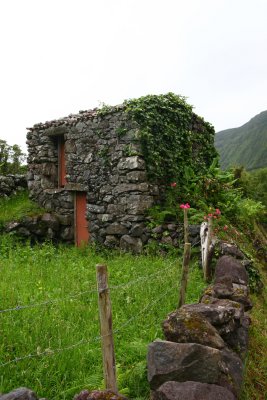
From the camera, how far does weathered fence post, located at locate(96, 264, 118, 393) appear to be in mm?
3438

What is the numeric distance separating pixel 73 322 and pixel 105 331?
1.89 metres

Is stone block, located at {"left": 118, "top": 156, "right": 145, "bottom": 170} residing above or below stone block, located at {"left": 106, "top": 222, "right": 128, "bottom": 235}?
above

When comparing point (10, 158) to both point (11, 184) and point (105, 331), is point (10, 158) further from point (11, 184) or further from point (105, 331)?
point (105, 331)

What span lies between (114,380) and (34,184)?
1165 cm

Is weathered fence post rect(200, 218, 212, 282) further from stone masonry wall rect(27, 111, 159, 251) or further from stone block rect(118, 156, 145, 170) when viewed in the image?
stone block rect(118, 156, 145, 170)

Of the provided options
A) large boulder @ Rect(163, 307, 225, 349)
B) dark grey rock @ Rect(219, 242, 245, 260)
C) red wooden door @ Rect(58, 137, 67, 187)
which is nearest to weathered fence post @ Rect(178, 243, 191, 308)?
large boulder @ Rect(163, 307, 225, 349)

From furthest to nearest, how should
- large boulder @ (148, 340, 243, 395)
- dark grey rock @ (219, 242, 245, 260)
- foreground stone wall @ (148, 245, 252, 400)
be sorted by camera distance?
dark grey rock @ (219, 242, 245, 260)
large boulder @ (148, 340, 243, 395)
foreground stone wall @ (148, 245, 252, 400)

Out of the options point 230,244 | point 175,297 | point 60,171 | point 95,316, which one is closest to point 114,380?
point 95,316

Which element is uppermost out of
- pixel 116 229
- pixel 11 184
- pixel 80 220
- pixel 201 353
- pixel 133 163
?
pixel 133 163

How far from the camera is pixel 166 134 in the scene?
1141 cm

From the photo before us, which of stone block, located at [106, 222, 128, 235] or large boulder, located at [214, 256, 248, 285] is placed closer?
large boulder, located at [214, 256, 248, 285]

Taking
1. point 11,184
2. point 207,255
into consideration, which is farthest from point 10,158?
point 207,255

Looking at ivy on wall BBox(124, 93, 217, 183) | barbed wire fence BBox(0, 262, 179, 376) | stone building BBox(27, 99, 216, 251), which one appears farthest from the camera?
ivy on wall BBox(124, 93, 217, 183)

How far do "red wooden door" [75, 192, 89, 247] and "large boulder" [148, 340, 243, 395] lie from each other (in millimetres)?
9244
